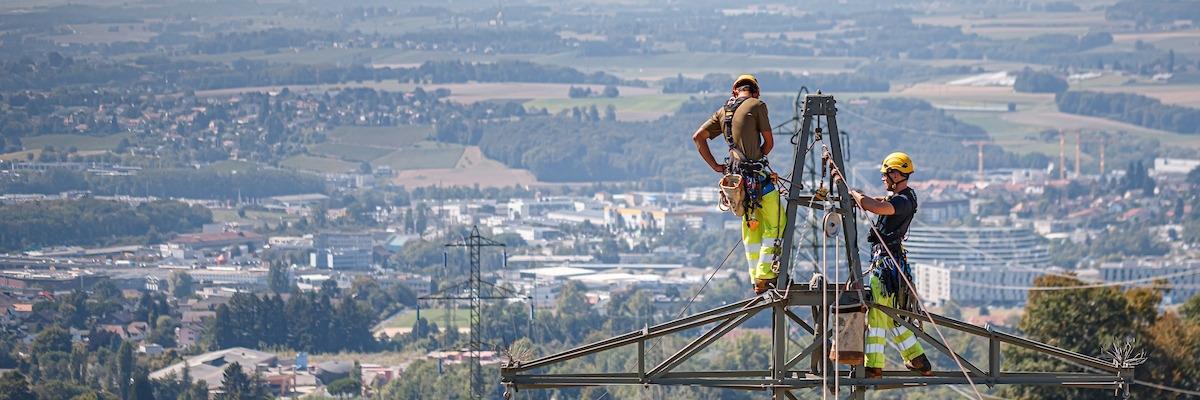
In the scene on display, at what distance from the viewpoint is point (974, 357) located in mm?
106500

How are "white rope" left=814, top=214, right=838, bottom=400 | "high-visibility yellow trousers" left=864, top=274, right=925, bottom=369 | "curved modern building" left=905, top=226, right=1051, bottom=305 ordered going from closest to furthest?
"white rope" left=814, top=214, right=838, bottom=400, "high-visibility yellow trousers" left=864, top=274, right=925, bottom=369, "curved modern building" left=905, top=226, right=1051, bottom=305

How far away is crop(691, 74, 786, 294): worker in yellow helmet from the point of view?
14766 mm

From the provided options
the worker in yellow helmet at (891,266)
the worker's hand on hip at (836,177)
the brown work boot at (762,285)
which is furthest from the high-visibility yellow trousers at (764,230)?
the worker's hand on hip at (836,177)

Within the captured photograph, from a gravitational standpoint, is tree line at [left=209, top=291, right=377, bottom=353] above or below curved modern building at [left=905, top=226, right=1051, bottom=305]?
above

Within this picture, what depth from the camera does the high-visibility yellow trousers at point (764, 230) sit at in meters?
14.7

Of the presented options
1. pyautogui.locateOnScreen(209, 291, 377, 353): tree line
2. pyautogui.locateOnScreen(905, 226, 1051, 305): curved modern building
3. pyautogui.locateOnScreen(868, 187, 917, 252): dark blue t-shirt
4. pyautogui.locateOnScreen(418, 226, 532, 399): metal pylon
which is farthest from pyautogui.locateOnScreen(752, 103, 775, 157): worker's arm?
pyautogui.locateOnScreen(905, 226, 1051, 305): curved modern building

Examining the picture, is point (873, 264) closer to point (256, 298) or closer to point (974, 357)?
point (974, 357)

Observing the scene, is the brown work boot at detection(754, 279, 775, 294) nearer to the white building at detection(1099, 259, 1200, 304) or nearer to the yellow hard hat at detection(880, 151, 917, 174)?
the yellow hard hat at detection(880, 151, 917, 174)

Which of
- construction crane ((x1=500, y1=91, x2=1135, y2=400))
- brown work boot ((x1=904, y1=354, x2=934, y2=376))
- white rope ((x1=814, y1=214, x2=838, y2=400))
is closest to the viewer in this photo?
construction crane ((x1=500, y1=91, x2=1135, y2=400))

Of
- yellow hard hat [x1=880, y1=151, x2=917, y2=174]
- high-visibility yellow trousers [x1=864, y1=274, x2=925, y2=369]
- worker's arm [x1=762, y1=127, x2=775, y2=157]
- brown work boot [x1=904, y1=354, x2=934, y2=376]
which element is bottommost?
brown work boot [x1=904, y1=354, x2=934, y2=376]

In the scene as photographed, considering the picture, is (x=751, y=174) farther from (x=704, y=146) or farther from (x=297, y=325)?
(x=297, y=325)

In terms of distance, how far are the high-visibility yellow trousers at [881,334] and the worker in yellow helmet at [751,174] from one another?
0.60 meters

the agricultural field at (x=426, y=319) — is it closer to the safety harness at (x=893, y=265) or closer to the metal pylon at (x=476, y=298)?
the metal pylon at (x=476, y=298)

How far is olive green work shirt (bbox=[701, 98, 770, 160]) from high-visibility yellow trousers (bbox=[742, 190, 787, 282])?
10.7 inches
